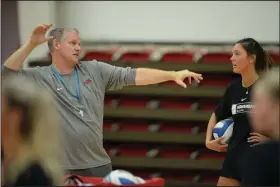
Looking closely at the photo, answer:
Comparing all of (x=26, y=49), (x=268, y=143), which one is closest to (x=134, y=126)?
(x=26, y=49)

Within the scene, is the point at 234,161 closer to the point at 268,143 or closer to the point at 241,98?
the point at 241,98

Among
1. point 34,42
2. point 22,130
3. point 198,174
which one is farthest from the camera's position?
point 198,174

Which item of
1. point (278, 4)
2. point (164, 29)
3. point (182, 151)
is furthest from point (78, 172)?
point (278, 4)

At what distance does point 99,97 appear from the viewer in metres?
4.14

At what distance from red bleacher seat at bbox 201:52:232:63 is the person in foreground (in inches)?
188

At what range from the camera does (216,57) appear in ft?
24.1

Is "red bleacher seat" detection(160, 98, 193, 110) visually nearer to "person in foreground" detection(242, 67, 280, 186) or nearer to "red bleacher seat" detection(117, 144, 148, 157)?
"red bleacher seat" detection(117, 144, 148, 157)

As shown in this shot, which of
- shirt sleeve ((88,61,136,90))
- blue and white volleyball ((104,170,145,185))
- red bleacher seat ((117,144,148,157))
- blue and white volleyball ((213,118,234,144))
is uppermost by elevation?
shirt sleeve ((88,61,136,90))

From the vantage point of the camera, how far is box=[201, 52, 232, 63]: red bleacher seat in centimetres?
730

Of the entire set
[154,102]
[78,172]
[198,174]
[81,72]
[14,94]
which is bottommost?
[198,174]

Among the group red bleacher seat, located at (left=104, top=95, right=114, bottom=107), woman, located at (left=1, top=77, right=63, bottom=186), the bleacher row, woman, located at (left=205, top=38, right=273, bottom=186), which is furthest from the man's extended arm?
red bleacher seat, located at (left=104, top=95, right=114, bottom=107)

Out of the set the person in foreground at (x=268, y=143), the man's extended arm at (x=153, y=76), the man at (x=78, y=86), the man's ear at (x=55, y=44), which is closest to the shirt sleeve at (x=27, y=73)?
the man at (x=78, y=86)

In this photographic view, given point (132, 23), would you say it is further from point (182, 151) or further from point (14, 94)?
point (14, 94)

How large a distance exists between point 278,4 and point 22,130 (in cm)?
575
